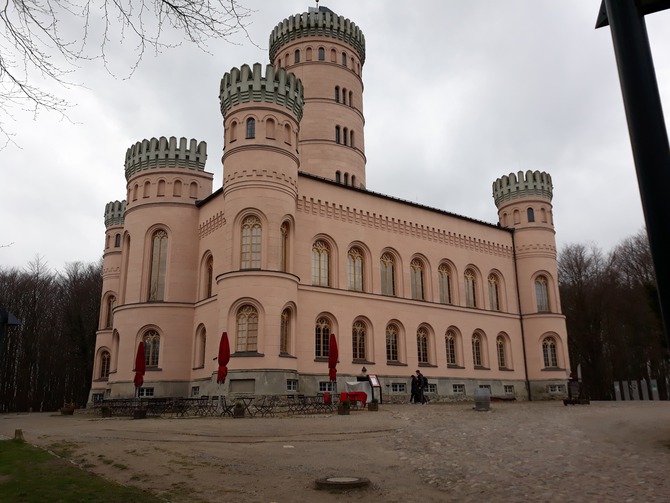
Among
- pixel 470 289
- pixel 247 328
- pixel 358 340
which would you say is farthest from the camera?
pixel 470 289

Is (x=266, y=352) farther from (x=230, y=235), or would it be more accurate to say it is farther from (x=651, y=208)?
(x=651, y=208)

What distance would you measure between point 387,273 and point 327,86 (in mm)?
15159

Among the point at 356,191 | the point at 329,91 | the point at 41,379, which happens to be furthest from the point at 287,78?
the point at 41,379

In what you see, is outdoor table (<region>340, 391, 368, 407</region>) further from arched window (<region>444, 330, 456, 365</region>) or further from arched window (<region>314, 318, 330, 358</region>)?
arched window (<region>444, 330, 456, 365</region>)

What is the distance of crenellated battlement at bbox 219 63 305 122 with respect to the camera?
29.9 metres

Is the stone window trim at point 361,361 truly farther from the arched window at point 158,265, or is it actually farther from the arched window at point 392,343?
the arched window at point 158,265

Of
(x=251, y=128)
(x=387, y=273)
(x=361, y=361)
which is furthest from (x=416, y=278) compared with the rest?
(x=251, y=128)

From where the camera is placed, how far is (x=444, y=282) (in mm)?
37531

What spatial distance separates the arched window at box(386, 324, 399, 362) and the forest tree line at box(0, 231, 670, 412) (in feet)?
76.6

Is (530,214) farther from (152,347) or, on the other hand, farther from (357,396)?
(152,347)

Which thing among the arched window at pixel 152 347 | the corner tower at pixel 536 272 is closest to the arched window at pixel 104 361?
the arched window at pixel 152 347

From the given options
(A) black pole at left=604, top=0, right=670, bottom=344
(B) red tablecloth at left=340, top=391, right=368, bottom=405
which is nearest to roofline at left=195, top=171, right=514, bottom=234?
(B) red tablecloth at left=340, top=391, right=368, bottom=405

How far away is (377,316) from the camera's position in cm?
3269

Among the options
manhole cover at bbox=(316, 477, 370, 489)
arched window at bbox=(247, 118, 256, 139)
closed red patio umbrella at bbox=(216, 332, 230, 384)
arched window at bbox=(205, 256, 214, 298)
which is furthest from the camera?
arched window at bbox=(205, 256, 214, 298)
